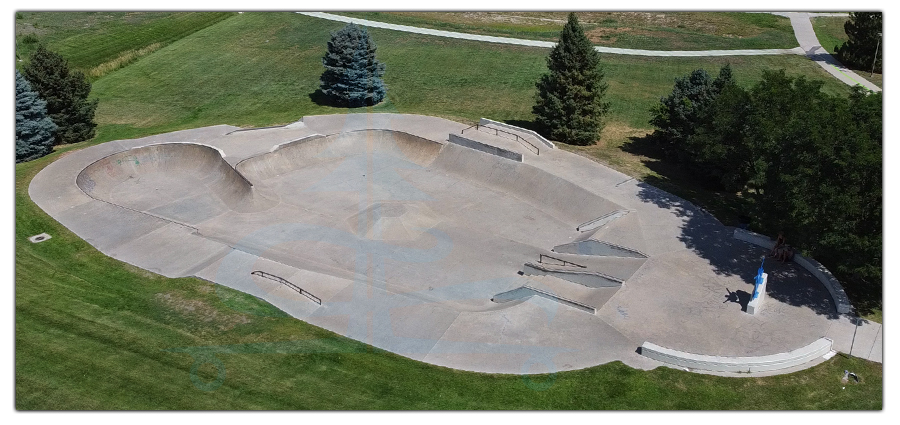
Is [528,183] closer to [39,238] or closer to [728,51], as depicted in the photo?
[39,238]

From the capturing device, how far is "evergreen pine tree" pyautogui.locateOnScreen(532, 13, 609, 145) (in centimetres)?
4500

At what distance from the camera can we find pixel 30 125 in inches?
1645

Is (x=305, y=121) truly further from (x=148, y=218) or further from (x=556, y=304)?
(x=556, y=304)

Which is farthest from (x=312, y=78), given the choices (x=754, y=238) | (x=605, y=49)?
(x=754, y=238)

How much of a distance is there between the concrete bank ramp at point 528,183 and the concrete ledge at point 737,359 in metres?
12.0

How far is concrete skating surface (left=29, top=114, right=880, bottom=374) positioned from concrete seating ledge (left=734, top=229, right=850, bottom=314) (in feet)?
1.07

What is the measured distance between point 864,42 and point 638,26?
21.1 meters

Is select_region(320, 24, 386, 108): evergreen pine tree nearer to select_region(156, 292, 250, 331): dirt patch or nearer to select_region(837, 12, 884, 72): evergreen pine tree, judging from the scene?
select_region(156, 292, 250, 331): dirt patch

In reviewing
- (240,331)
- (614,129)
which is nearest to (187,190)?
(240,331)

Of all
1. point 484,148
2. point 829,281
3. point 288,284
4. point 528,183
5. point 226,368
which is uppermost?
point 484,148

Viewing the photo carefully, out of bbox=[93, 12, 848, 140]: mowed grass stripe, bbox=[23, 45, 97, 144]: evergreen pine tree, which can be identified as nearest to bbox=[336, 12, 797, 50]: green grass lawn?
bbox=[93, 12, 848, 140]: mowed grass stripe

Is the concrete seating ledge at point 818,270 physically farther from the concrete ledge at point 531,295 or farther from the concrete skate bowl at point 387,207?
the concrete ledge at point 531,295

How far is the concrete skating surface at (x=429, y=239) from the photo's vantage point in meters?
27.1

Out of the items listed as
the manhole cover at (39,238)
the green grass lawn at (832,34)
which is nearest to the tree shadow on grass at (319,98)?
the manhole cover at (39,238)
